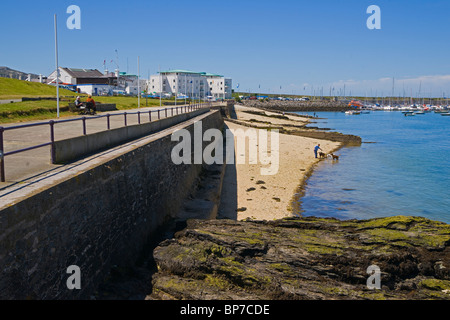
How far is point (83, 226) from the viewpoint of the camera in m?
7.50

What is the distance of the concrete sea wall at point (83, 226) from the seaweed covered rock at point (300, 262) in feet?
4.33

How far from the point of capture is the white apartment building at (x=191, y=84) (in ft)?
414

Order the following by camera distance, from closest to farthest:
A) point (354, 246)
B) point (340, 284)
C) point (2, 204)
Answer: point (2, 204) < point (340, 284) < point (354, 246)

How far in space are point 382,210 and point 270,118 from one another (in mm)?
55469

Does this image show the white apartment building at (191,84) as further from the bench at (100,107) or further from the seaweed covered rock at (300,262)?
the seaweed covered rock at (300,262)

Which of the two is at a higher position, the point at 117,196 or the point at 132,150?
the point at 132,150

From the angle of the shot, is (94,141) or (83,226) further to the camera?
(94,141)

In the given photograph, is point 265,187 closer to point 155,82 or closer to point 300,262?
point 300,262

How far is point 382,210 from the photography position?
20000 mm

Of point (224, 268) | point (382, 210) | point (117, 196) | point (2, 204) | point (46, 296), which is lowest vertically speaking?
point (382, 210)

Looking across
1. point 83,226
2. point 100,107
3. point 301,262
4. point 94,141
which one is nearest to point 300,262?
point 301,262

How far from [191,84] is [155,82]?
12.3m

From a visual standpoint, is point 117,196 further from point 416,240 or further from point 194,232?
point 416,240
